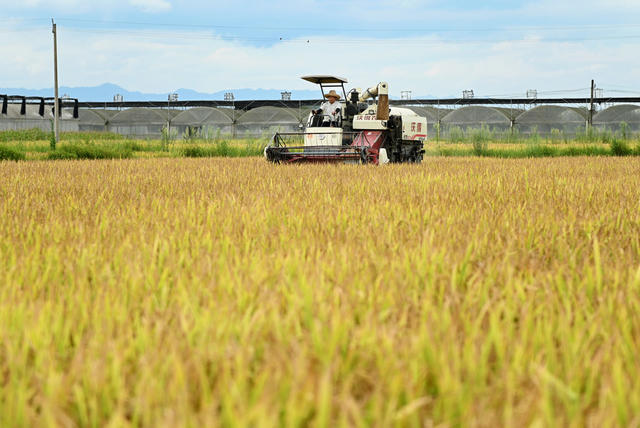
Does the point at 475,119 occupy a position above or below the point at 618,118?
above

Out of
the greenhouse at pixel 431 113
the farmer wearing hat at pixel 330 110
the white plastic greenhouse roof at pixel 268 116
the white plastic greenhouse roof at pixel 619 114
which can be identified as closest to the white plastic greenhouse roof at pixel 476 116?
the greenhouse at pixel 431 113

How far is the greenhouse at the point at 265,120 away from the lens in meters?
49.5

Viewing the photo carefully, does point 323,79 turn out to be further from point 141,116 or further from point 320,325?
point 141,116

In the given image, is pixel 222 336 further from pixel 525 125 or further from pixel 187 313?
pixel 525 125

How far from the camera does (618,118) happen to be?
1880 inches

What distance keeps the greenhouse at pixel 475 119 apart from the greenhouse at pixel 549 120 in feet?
4.07

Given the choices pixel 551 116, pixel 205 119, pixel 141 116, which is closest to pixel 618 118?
pixel 551 116

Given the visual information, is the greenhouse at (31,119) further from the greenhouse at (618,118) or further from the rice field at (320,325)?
the rice field at (320,325)

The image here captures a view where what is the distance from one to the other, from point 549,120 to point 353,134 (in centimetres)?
3811

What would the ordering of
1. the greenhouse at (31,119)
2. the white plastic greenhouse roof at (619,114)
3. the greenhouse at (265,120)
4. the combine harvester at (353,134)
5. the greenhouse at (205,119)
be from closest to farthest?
the combine harvester at (353,134) < the white plastic greenhouse roof at (619,114) < the greenhouse at (265,120) < the greenhouse at (31,119) < the greenhouse at (205,119)

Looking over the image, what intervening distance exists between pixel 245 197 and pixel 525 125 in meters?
45.8

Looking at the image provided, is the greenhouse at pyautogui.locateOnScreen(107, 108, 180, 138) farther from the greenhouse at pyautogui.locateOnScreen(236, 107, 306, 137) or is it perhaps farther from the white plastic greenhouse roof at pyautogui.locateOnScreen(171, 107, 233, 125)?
the greenhouse at pyautogui.locateOnScreen(236, 107, 306, 137)

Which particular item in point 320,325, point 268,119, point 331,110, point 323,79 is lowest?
point 320,325

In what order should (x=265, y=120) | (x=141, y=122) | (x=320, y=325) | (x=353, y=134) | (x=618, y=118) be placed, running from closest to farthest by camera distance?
(x=320, y=325)
(x=353, y=134)
(x=618, y=118)
(x=265, y=120)
(x=141, y=122)
